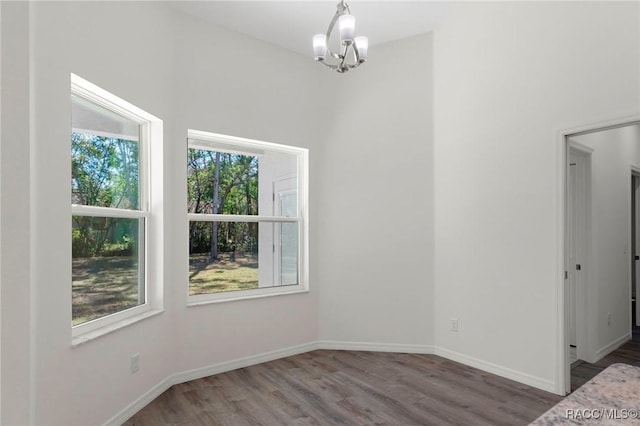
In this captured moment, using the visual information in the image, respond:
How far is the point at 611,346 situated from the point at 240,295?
3.80 metres

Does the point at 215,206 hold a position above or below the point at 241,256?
above

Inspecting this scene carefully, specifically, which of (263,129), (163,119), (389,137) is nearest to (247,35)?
(263,129)

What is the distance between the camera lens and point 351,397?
2.87m

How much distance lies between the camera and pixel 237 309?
3.52 metres

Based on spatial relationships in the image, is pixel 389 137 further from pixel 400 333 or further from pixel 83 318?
pixel 83 318

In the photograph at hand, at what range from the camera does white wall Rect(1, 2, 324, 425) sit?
1.51 metres

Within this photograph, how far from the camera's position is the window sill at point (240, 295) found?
3.38 meters

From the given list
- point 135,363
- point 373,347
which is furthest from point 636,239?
point 135,363

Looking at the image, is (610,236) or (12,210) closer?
(12,210)

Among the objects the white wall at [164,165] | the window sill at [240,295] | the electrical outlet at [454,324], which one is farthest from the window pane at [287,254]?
the electrical outlet at [454,324]

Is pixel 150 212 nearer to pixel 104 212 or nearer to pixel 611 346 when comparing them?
pixel 104 212

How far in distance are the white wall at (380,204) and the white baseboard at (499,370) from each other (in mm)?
245

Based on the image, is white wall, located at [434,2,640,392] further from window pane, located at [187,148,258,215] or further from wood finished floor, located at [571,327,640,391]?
window pane, located at [187,148,258,215]

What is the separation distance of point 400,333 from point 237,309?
5.63 feet
